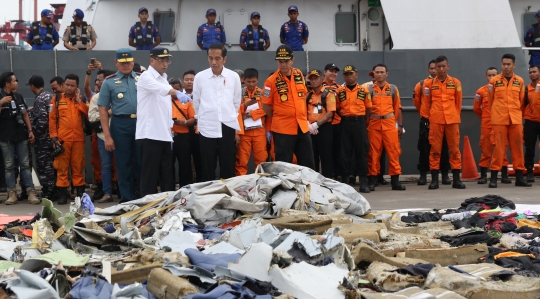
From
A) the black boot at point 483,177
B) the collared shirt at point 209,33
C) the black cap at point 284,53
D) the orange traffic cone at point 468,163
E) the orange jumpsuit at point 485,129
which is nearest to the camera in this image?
the black cap at point 284,53

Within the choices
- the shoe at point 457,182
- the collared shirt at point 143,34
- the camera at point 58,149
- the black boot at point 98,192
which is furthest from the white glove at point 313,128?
the collared shirt at point 143,34

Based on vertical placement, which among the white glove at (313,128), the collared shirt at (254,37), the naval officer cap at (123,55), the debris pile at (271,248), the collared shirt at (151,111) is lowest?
the debris pile at (271,248)

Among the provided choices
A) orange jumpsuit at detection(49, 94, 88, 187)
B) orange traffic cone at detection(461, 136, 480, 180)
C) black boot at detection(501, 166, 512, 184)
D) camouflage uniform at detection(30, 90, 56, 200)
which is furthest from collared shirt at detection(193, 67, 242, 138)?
orange traffic cone at detection(461, 136, 480, 180)

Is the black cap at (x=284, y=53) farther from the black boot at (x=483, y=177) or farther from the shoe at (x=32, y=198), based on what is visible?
the black boot at (x=483, y=177)

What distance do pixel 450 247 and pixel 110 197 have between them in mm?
5769

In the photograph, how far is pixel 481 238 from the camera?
6031 mm

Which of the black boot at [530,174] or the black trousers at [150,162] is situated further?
the black boot at [530,174]

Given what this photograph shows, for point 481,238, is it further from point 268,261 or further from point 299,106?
point 299,106

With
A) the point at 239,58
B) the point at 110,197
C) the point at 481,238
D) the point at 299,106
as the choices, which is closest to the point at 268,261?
the point at 481,238

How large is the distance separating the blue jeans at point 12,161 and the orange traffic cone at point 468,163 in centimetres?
666

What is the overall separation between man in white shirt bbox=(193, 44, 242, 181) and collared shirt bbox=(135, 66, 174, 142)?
46 centimetres

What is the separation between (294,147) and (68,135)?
3091 mm

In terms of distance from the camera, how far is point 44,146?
10852 millimetres

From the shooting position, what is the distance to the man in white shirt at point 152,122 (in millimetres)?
8602
